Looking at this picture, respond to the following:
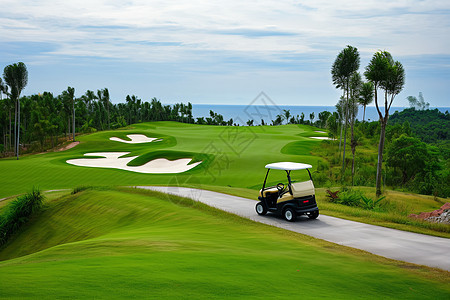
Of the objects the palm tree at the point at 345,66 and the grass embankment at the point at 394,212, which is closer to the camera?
the grass embankment at the point at 394,212

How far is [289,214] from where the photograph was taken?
1521 cm

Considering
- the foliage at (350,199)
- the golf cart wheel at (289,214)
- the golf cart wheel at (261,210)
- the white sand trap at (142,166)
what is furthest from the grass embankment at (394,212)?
the white sand trap at (142,166)

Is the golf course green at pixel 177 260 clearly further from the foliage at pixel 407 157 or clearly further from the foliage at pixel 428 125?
the foliage at pixel 428 125

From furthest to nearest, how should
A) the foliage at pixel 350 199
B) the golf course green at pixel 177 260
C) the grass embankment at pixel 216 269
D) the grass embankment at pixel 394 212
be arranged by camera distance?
the foliage at pixel 350 199
the grass embankment at pixel 394 212
the golf course green at pixel 177 260
the grass embankment at pixel 216 269

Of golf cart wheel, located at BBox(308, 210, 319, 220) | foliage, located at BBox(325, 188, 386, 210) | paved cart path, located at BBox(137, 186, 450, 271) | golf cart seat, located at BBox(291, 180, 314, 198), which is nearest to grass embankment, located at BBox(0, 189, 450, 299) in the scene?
paved cart path, located at BBox(137, 186, 450, 271)

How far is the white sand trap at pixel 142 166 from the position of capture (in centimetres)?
3738

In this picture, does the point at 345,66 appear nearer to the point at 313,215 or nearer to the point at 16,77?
the point at 313,215

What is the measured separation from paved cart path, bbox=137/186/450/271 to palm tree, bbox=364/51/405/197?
35.9 feet

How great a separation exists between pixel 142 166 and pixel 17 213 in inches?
769

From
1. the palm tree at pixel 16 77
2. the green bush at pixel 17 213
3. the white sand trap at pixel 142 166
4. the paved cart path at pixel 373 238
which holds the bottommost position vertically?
the green bush at pixel 17 213

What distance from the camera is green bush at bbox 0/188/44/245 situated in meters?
19.0

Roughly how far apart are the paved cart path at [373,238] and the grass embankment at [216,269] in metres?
0.94

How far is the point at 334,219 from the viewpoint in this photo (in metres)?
15.7

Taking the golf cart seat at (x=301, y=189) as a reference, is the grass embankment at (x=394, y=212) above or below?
below
